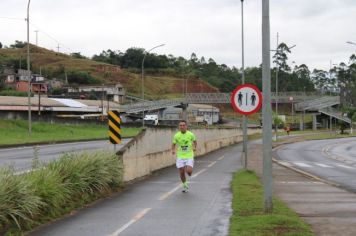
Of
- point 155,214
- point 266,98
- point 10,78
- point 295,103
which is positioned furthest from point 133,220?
point 10,78

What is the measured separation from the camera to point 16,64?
607 feet

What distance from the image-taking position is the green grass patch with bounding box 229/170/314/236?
8.32 m

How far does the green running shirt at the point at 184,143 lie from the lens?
14.2 meters

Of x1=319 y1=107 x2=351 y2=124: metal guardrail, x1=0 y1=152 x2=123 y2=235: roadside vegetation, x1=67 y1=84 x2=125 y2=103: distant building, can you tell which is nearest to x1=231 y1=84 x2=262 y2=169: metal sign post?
x1=0 y1=152 x2=123 y2=235: roadside vegetation

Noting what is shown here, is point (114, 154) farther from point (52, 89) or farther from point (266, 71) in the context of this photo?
point (52, 89)

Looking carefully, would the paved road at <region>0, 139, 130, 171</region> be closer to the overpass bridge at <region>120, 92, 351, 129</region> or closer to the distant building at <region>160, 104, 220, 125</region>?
the overpass bridge at <region>120, 92, 351, 129</region>

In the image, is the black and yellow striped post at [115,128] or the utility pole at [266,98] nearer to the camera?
the utility pole at [266,98]

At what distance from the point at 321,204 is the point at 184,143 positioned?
12.4ft

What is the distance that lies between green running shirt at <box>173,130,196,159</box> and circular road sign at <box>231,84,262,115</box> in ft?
10.1

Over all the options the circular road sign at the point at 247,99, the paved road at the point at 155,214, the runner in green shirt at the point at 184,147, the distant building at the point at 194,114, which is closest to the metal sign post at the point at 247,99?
the circular road sign at the point at 247,99

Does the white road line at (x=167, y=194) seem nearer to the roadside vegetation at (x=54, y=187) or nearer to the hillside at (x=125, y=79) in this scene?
the roadside vegetation at (x=54, y=187)

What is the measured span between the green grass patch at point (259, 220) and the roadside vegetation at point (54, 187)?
3053 millimetres

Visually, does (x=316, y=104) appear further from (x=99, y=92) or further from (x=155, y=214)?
(x=155, y=214)

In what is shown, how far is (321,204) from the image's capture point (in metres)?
12.1
